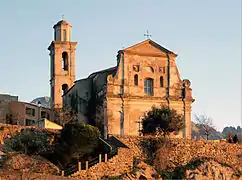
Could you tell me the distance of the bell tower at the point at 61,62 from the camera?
73.6m

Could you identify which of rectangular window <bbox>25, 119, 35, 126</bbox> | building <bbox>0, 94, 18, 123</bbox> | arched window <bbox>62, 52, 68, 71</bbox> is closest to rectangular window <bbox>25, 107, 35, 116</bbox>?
rectangular window <bbox>25, 119, 35, 126</bbox>

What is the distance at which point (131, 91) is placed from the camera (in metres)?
64.0

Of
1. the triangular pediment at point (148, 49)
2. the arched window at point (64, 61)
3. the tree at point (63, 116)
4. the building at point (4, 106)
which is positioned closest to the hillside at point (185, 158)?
the tree at point (63, 116)

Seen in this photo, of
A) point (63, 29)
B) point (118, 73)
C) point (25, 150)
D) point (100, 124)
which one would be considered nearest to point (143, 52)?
point (118, 73)

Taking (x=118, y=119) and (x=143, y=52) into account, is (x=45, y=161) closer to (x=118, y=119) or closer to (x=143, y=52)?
(x=118, y=119)

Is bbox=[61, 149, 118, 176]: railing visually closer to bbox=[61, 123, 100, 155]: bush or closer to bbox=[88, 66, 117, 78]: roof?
bbox=[61, 123, 100, 155]: bush

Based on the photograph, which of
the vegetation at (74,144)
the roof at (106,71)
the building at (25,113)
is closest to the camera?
the vegetation at (74,144)

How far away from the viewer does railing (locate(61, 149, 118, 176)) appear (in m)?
45.1

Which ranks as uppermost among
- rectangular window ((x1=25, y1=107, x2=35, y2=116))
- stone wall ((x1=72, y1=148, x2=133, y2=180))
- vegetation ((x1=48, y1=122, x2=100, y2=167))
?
rectangular window ((x1=25, y1=107, x2=35, y2=116))

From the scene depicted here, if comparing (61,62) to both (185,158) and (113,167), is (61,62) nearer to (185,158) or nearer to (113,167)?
(185,158)

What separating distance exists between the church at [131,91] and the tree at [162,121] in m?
3.25

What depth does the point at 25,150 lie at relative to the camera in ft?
159

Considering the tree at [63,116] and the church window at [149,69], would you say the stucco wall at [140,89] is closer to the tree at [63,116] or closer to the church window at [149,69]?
the church window at [149,69]

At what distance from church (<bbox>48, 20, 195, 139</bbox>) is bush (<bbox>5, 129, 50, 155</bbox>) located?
38.8ft
